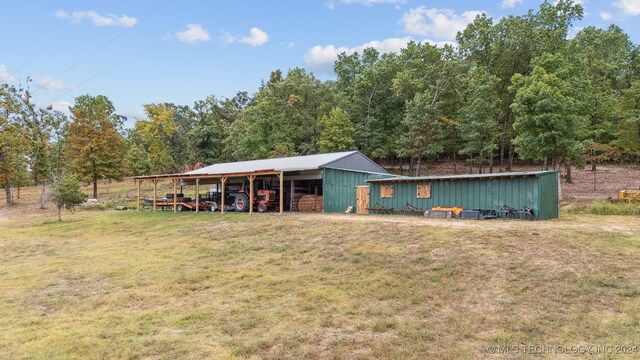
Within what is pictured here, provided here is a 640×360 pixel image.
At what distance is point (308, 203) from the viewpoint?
23375mm

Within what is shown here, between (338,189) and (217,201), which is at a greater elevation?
(338,189)

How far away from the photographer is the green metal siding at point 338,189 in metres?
22.3

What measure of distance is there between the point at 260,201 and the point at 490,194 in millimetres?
12812

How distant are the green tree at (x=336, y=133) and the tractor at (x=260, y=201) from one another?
14115 millimetres

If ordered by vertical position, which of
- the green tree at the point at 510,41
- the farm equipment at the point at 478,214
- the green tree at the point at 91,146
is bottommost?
the farm equipment at the point at 478,214

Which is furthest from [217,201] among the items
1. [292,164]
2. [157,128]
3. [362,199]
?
[157,128]

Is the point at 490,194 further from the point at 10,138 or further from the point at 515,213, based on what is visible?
the point at 10,138

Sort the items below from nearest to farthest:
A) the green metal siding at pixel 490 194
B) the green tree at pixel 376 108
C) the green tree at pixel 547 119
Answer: the green metal siding at pixel 490 194, the green tree at pixel 547 119, the green tree at pixel 376 108

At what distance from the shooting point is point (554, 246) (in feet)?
31.7

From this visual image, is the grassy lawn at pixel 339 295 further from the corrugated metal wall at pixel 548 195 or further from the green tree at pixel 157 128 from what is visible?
the green tree at pixel 157 128

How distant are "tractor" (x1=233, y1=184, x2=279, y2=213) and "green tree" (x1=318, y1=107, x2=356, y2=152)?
1412cm

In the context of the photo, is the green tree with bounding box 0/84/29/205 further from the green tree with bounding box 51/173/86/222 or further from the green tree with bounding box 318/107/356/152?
the green tree with bounding box 318/107/356/152

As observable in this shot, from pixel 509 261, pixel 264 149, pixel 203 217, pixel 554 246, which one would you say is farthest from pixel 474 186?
pixel 264 149

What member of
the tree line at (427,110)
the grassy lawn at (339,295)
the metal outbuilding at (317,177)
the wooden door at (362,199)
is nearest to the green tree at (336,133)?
the tree line at (427,110)
